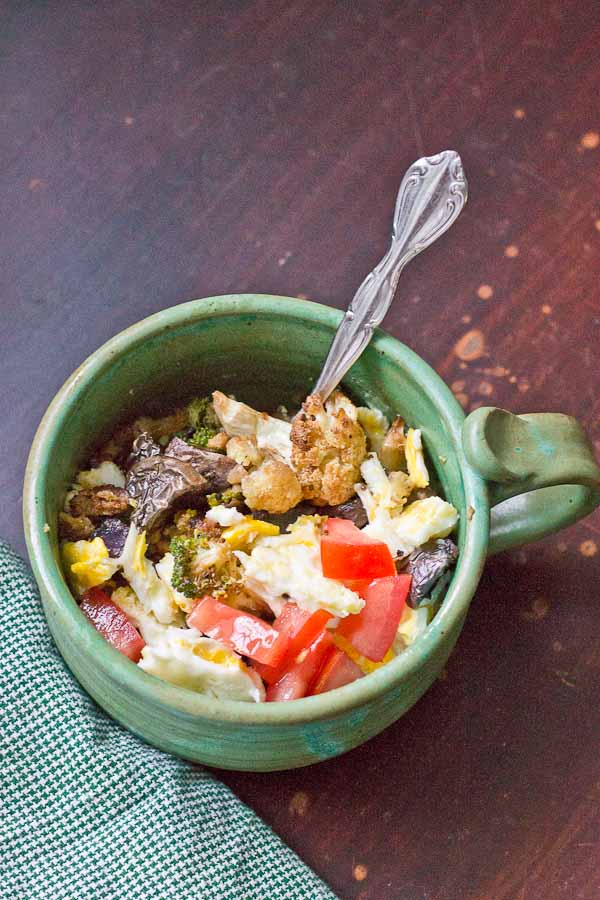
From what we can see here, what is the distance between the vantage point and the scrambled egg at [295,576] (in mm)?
1500

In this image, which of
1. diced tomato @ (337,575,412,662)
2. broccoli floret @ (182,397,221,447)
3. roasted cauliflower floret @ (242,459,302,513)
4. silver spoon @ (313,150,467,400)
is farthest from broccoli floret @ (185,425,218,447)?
diced tomato @ (337,575,412,662)

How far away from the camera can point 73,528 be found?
1.57 m

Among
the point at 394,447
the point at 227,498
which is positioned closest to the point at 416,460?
the point at 394,447

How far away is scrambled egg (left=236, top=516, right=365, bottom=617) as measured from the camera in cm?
150

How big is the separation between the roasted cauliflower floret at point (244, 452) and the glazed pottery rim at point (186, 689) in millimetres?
172

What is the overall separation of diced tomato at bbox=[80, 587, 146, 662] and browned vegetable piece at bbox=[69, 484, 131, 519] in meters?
0.10

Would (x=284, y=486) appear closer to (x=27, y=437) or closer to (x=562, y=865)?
(x=27, y=437)

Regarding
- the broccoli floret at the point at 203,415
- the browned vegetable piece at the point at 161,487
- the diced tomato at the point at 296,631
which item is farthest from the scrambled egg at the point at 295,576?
the broccoli floret at the point at 203,415

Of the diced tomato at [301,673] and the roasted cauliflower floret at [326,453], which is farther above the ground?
the roasted cauliflower floret at [326,453]

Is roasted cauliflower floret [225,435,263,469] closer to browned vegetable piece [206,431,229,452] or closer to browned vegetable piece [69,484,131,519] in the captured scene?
browned vegetable piece [206,431,229,452]

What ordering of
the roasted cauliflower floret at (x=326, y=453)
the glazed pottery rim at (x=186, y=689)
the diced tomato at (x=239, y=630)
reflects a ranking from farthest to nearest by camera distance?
1. the roasted cauliflower floret at (x=326, y=453)
2. the diced tomato at (x=239, y=630)
3. the glazed pottery rim at (x=186, y=689)

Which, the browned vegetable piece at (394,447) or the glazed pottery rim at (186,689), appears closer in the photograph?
the glazed pottery rim at (186,689)

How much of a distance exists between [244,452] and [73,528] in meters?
0.25

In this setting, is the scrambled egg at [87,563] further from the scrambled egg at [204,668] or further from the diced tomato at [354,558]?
the diced tomato at [354,558]
